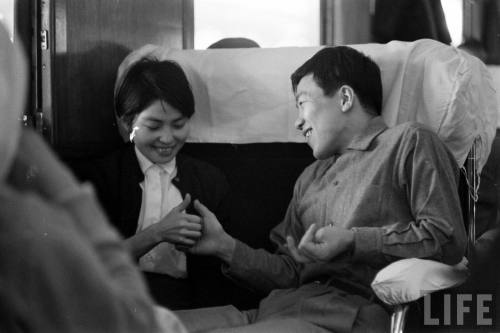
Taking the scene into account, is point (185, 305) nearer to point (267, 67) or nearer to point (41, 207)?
point (267, 67)

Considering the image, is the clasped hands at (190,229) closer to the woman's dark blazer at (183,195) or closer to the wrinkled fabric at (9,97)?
the woman's dark blazer at (183,195)

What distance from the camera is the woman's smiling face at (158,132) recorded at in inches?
35.1

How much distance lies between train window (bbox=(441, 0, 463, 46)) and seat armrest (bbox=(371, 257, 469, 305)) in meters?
0.32

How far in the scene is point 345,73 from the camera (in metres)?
1.07

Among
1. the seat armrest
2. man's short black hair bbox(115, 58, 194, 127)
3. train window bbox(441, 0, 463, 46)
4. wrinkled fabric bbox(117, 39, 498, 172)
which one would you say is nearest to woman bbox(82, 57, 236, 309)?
man's short black hair bbox(115, 58, 194, 127)

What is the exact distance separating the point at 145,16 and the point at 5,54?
0.56m

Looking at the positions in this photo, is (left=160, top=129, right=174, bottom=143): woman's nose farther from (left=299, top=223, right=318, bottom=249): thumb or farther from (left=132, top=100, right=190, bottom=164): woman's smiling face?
(left=299, top=223, right=318, bottom=249): thumb

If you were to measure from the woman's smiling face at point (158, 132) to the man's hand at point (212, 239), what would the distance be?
0.09m

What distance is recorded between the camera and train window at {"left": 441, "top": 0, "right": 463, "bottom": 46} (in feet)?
3.37

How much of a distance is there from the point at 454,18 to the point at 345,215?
1.05 feet

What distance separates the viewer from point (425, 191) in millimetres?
1011

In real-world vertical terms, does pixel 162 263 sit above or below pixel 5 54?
below

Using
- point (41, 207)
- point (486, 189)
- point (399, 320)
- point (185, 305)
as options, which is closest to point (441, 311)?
point (399, 320)

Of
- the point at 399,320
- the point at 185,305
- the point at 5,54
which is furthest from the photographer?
the point at 399,320
